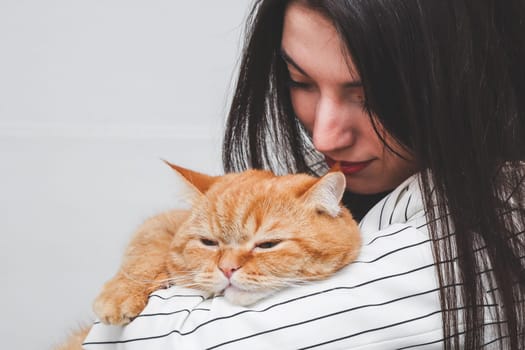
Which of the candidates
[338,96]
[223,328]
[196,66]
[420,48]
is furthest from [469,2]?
[196,66]

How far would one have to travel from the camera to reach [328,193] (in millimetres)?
1174

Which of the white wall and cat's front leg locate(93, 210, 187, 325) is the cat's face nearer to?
cat's front leg locate(93, 210, 187, 325)

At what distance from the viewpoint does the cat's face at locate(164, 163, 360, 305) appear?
44.4 inches

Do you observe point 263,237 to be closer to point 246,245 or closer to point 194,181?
point 246,245

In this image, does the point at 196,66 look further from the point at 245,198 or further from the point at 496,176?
the point at 496,176

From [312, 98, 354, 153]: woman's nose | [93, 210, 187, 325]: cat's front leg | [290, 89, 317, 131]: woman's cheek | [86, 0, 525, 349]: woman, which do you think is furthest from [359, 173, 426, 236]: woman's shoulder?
[93, 210, 187, 325]: cat's front leg

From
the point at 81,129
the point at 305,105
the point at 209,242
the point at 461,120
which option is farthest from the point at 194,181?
the point at 81,129

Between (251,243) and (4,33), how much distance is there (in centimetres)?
164

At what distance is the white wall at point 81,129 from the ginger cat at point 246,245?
1.14 m

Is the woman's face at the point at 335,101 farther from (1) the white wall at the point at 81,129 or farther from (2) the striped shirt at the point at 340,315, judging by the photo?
(1) the white wall at the point at 81,129

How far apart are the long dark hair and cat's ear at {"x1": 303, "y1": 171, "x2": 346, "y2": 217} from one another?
14cm

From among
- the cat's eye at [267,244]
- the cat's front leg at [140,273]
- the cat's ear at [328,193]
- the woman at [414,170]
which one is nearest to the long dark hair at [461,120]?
the woman at [414,170]

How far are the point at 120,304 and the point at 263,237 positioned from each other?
0.28 metres

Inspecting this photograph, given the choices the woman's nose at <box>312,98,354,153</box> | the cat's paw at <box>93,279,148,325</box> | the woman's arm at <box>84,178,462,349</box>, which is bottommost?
the cat's paw at <box>93,279,148,325</box>
